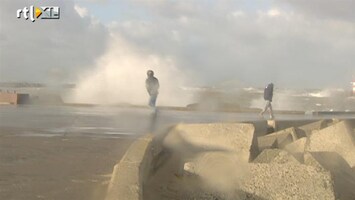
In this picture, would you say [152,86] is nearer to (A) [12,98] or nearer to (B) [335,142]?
(B) [335,142]

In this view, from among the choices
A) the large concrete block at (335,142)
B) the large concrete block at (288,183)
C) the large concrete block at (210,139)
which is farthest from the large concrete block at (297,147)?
the large concrete block at (288,183)

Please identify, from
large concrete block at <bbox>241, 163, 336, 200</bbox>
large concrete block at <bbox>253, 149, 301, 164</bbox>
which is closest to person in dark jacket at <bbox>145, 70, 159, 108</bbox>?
large concrete block at <bbox>253, 149, 301, 164</bbox>

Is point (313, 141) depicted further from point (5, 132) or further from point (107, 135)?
point (5, 132)

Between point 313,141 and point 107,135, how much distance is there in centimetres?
487

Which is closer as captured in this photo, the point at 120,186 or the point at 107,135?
the point at 120,186

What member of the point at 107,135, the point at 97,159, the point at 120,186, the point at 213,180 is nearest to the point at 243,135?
the point at 213,180

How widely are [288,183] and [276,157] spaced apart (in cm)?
45

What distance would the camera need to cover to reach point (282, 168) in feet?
15.4

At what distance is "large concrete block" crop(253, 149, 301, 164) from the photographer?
4895 mm

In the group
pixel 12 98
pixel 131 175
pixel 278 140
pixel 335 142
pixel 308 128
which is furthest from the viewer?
pixel 12 98

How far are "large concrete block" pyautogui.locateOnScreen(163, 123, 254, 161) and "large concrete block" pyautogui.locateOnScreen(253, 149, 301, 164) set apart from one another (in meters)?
0.29

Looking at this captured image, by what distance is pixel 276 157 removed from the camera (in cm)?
501

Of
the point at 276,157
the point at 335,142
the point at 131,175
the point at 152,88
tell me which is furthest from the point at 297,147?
the point at 152,88

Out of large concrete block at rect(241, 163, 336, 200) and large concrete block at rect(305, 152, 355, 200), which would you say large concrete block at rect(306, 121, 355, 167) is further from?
large concrete block at rect(241, 163, 336, 200)
